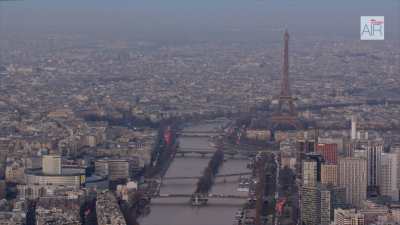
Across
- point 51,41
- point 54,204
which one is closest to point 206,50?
point 51,41

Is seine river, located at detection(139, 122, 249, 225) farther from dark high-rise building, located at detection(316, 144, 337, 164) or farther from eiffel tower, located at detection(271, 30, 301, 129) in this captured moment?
eiffel tower, located at detection(271, 30, 301, 129)

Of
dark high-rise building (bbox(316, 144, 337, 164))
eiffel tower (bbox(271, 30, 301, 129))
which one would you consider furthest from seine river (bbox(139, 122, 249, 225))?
eiffel tower (bbox(271, 30, 301, 129))

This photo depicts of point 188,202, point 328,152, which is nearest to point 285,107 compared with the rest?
point 328,152

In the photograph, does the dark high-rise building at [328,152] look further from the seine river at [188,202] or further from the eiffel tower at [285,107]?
the eiffel tower at [285,107]

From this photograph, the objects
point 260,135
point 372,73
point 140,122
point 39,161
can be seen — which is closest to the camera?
point 39,161

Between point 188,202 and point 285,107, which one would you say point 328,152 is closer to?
point 188,202

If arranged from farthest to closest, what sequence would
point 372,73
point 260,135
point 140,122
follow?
point 372,73, point 140,122, point 260,135

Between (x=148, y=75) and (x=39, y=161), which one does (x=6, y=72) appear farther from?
(x=39, y=161)
